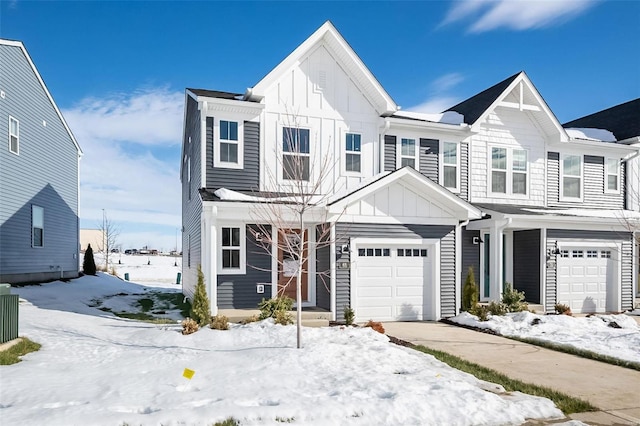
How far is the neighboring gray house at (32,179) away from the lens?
15781 millimetres

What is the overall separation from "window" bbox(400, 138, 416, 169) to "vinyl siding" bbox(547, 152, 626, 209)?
221 inches

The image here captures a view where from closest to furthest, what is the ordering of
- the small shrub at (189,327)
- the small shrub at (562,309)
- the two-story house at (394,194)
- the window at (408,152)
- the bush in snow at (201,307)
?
1. the small shrub at (189,327)
2. the bush in snow at (201,307)
3. the two-story house at (394,194)
4. the small shrub at (562,309)
5. the window at (408,152)

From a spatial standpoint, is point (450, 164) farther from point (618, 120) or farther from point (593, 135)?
point (618, 120)

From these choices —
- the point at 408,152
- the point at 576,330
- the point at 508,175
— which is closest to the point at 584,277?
the point at 508,175

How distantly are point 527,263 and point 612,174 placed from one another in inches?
224

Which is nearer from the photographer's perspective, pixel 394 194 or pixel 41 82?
pixel 394 194

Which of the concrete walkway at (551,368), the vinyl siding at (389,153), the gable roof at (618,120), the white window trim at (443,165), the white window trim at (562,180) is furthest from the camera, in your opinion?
the gable roof at (618,120)

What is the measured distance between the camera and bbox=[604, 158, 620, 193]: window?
660 inches

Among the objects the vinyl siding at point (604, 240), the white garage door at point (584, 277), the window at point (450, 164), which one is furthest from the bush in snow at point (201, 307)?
the white garage door at point (584, 277)

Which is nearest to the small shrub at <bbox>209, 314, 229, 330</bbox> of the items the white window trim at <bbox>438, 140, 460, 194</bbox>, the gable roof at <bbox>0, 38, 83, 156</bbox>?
the white window trim at <bbox>438, 140, 460, 194</bbox>

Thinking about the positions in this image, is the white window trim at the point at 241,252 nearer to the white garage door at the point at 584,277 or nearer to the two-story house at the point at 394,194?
the two-story house at the point at 394,194

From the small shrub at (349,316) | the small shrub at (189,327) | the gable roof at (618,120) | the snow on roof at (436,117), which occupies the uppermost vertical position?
the gable roof at (618,120)

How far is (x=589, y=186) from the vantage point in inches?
650

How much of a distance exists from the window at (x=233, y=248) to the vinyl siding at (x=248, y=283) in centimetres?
15
